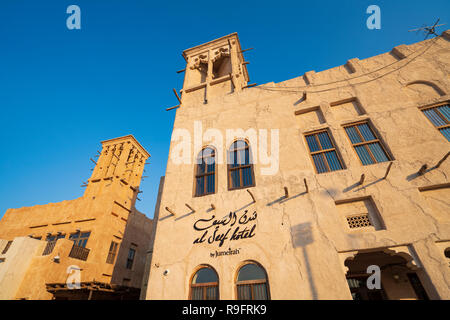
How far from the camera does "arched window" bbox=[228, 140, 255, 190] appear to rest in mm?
8766

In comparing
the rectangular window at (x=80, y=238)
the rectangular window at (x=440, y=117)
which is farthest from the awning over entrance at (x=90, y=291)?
the rectangular window at (x=440, y=117)

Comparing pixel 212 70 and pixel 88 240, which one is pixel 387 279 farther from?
pixel 88 240

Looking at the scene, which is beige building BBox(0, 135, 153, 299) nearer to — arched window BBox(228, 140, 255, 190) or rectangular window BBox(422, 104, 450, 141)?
arched window BBox(228, 140, 255, 190)

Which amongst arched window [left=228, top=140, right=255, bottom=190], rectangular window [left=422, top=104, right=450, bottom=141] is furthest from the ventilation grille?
rectangular window [left=422, top=104, right=450, bottom=141]

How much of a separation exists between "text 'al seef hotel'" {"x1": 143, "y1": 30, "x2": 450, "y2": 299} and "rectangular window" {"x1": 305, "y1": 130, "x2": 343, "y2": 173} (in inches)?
2.3

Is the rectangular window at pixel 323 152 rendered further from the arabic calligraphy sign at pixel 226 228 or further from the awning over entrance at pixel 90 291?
the awning over entrance at pixel 90 291

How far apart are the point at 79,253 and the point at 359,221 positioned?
18.0 meters

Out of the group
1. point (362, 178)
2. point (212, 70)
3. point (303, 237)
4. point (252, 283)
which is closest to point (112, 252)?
point (252, 283)

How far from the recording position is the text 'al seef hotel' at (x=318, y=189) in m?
6.20

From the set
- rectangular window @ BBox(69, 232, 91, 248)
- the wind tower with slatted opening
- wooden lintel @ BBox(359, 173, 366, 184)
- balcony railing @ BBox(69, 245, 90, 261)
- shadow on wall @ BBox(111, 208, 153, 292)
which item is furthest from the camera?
shadow on wall @ BBox(111, 208, 153, 292)

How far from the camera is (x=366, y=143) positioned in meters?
8.29
